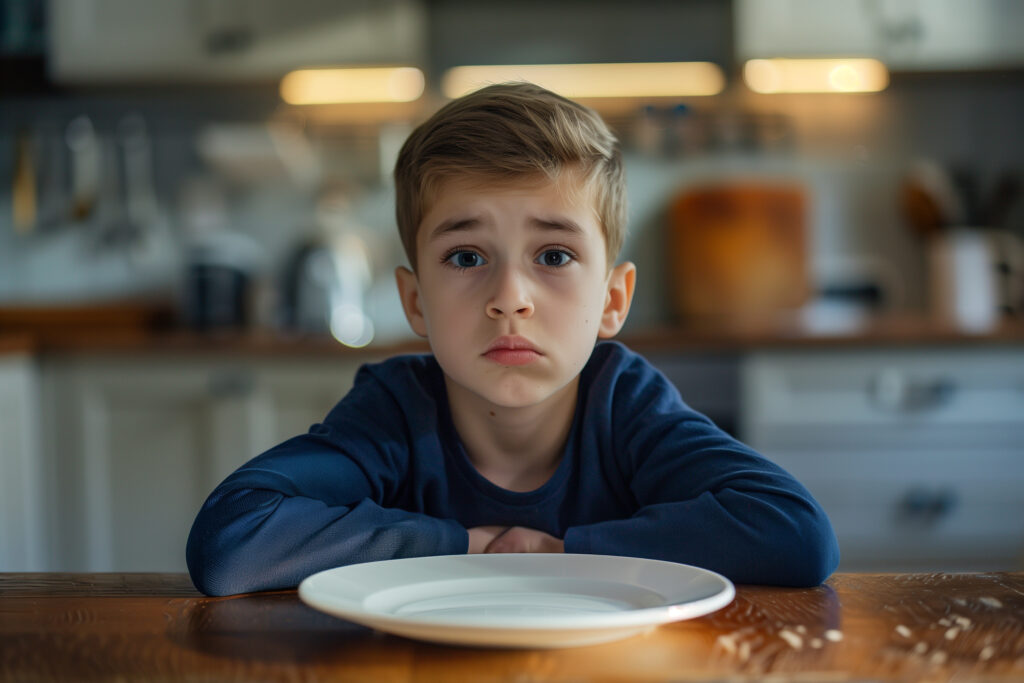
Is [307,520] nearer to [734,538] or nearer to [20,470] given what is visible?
[734,538]

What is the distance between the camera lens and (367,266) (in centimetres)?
283

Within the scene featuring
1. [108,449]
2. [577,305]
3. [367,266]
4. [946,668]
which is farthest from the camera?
[367,266]

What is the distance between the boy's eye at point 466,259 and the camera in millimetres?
807

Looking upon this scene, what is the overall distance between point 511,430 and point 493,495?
67 mm

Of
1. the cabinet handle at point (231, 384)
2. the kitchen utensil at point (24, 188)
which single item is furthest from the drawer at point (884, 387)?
the kitchen utensil at point (24, 188)

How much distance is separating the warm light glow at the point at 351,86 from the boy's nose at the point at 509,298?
199 cm

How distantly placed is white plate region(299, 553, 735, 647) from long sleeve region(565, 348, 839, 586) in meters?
A: 0.12

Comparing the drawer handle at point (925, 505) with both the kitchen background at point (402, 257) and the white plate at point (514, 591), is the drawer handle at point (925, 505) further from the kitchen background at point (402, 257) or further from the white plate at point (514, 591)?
the white plate at point (514, 591)

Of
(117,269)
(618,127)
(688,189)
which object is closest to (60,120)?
(117,269)

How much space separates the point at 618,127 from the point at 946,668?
2564 millimetres

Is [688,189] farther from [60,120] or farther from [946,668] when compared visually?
[946,668]

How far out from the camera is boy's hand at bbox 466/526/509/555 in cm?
79

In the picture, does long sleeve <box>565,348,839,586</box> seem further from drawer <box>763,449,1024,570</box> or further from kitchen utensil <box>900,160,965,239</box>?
kitchen utensil <box>900,160,965,239</box>

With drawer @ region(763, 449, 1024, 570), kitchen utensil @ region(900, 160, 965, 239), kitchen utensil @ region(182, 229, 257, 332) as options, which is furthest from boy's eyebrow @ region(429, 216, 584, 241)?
kitchen utensil @ region(900, 160, 965, 239)
